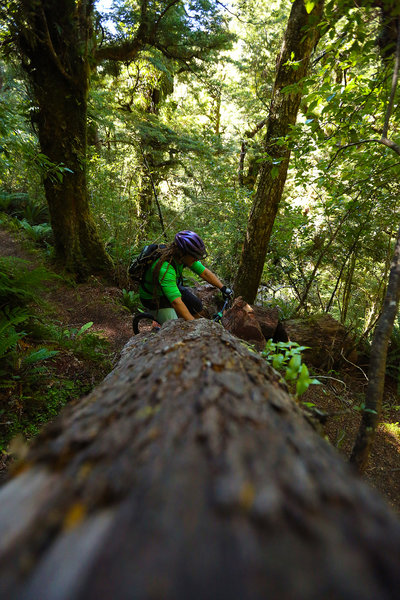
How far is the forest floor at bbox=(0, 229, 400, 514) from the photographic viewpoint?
10.6 feet

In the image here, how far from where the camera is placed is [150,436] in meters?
0.81

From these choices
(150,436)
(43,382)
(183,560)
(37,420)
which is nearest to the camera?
(183,560)

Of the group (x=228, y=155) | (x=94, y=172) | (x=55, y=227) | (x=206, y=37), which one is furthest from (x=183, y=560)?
(x=228, y=155)

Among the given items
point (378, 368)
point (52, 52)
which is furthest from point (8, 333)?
point (52, 52)

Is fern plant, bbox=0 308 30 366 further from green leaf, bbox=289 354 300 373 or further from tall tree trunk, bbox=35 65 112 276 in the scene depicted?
tall tree trunk, bbox=35 65 112 276

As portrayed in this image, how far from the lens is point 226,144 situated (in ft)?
40.1

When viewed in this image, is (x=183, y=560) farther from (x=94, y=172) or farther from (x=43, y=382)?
(x=94, y=172)

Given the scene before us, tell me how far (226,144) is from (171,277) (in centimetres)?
1122

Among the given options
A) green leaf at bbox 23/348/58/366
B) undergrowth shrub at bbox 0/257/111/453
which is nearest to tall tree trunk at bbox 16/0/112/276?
undergrowth shrub at bbox 0/257/111/453

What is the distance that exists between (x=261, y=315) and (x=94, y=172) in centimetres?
674

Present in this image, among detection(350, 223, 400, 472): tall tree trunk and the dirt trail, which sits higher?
detection(350, 223, 400, 472): tall tree trunk

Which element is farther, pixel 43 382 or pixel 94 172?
pixel 94 172

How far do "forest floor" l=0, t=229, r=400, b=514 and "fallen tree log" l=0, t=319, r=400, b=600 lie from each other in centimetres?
119

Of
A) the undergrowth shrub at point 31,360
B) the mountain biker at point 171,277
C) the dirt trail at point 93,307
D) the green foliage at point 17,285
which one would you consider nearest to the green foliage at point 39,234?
the dirt trail at point 93,307
